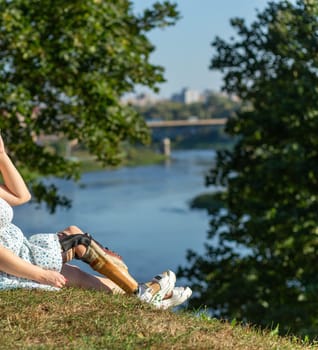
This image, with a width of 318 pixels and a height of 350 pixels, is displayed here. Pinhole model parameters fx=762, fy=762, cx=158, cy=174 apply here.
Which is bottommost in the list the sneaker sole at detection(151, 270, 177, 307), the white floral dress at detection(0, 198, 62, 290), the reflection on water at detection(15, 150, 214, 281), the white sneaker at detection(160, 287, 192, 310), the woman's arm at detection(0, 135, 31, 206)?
the reflection on water at detection(15, 150, 214, 281)

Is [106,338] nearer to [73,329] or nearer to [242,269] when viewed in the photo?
[73,329]

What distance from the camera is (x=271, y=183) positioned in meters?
11.9

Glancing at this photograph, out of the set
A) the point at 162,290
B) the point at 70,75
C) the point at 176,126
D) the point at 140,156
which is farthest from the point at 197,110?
the point at 162,290

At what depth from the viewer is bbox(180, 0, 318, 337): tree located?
36.9ft

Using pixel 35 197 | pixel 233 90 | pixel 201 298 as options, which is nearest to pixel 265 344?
pixel 35 197

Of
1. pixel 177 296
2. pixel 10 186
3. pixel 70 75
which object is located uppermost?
pixel 70 75

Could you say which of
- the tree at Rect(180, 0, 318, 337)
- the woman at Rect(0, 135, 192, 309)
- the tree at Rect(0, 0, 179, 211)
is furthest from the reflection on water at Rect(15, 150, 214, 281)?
the woman at Rect(0, 135, 192, 309)

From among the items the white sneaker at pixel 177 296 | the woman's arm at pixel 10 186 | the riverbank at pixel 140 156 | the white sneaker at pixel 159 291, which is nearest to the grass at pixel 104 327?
the white sneaker at pixel 159 291

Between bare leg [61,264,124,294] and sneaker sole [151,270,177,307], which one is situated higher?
bare leg [61,264,124,294]

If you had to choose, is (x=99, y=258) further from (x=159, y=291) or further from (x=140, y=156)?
(x=140, y=156)

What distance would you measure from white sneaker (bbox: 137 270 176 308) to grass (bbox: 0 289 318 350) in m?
0.17

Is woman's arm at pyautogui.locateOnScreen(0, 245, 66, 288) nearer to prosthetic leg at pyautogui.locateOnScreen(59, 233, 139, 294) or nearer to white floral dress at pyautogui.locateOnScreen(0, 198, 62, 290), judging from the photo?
white floral dress at pyautogui.locateOnScreen(0, 198, 62, 290)

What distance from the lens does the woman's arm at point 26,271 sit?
15.3ft

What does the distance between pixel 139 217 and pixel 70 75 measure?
28893mm
